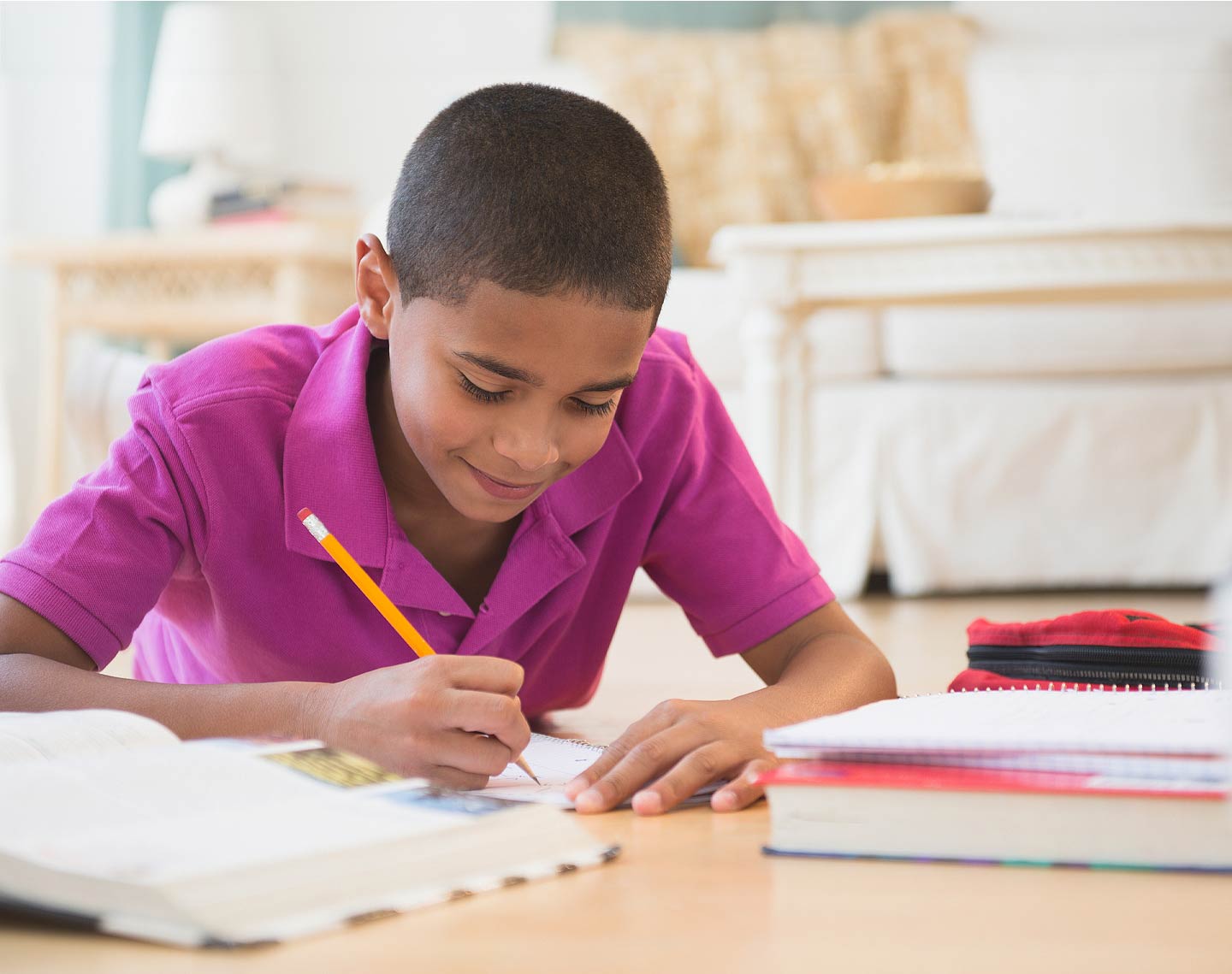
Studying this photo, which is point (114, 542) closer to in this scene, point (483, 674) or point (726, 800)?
point (483, 674)

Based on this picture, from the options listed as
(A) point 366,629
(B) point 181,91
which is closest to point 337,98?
(B) point 181,91

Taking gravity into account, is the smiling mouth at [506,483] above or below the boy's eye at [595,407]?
below

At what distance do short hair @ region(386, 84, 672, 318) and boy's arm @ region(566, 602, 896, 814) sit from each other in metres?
0.25

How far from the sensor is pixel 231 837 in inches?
21.5

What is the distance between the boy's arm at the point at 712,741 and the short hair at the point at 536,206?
25 cm

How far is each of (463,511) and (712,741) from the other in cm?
25

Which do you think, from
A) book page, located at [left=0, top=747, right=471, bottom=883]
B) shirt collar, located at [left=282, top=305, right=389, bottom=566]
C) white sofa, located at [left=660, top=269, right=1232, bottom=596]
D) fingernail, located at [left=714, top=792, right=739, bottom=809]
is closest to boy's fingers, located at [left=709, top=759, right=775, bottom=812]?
fingernail, located at [left=714, top=792, right=739, bottom=809]

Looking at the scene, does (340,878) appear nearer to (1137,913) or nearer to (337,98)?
(1137,913)

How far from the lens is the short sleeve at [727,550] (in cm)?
114

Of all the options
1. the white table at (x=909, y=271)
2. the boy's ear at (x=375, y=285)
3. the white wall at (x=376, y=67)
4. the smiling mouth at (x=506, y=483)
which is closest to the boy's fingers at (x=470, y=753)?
the smiling mouth at (x=506, y=483)

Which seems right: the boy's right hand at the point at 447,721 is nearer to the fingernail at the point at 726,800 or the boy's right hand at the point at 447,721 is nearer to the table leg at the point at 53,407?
the fingernail at the point at 726,800

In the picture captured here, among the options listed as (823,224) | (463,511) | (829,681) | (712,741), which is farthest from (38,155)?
(712,741)

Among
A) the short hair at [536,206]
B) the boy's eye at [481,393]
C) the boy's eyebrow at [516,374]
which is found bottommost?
the boy's eye at [481,393]

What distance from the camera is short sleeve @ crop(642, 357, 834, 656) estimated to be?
114 cm
